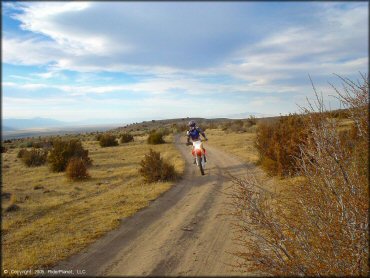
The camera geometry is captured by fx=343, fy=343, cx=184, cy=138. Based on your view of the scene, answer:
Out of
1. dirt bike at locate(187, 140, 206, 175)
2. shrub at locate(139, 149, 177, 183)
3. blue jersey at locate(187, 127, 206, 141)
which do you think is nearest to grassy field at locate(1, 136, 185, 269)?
shrub at locate(139, 149, 177, 183)

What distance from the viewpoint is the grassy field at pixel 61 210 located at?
709cm

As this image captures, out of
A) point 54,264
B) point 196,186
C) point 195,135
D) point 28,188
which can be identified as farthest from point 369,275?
point 28,188

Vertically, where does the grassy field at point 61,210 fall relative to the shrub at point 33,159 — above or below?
below

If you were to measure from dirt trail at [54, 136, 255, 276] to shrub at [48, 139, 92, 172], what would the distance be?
11496 mm

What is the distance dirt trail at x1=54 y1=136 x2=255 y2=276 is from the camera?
576cm

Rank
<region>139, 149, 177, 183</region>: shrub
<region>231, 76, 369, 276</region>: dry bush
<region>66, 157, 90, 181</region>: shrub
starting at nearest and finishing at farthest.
A: <region>231, 76, 369, 276</region>: dry bush, <region>139, 149, 177, 183</region>: shrub, <region>66, 157, 90, 181</region>: shrub

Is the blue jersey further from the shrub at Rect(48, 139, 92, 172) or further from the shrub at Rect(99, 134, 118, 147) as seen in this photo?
the shrub at Rect(99, 134, 118, 147)

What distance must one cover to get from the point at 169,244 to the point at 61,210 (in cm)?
539

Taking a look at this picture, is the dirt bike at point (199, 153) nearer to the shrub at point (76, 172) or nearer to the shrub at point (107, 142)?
the shrub at point (76, 172)

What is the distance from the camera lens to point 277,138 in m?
13.9

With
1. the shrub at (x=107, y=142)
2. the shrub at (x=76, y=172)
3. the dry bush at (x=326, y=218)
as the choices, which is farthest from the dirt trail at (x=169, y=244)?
the shrub at (x=107, y=142)

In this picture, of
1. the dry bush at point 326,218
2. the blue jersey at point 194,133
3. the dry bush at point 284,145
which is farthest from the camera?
the blue jersey at point 194,133

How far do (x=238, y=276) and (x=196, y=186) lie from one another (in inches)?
309

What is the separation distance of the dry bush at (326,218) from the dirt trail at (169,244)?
1.11 m
